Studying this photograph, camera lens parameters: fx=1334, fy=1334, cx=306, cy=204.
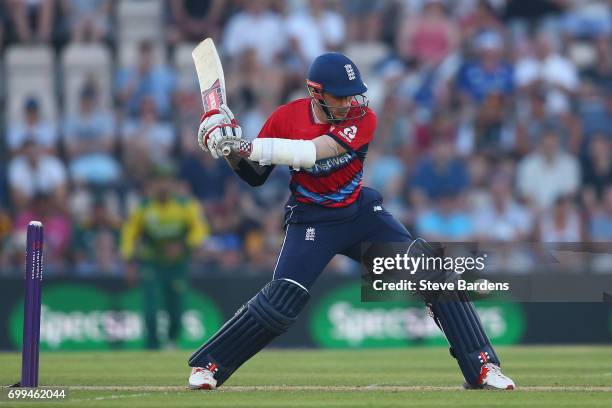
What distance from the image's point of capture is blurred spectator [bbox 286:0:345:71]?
19.4 metres

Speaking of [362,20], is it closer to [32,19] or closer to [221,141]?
[32,19]

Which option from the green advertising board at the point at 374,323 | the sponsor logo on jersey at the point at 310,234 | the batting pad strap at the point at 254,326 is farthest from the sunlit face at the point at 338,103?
the green advertising board at the point at 374,323

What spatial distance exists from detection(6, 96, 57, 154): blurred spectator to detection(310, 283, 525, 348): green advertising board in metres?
4.62

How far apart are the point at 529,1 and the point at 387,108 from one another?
3.31 meters

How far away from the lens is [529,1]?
20344 millimetres

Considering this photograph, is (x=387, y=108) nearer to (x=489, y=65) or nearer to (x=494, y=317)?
(x=489, y=65)

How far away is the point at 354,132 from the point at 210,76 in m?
1.12

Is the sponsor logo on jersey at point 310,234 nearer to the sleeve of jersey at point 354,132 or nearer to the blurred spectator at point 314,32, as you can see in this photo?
the sleeve of jersey at point 354,132

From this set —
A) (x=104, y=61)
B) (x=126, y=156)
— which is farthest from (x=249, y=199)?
(x=104, y=61)

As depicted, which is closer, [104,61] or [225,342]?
[225,342]

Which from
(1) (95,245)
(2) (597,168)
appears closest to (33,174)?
(1) (95,245)

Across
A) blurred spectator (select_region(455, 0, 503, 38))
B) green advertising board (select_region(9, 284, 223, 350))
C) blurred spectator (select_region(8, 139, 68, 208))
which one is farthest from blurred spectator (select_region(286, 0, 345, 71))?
green advertising board (select_region(9, 284, 223, 350))

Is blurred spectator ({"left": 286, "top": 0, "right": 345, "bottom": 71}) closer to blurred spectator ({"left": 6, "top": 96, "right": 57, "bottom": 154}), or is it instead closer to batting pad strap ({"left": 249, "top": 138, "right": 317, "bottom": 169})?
blurred spectator ({"left": 6, "top": 96, "right": 57, "bottom": 154})

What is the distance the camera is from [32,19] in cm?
2008
